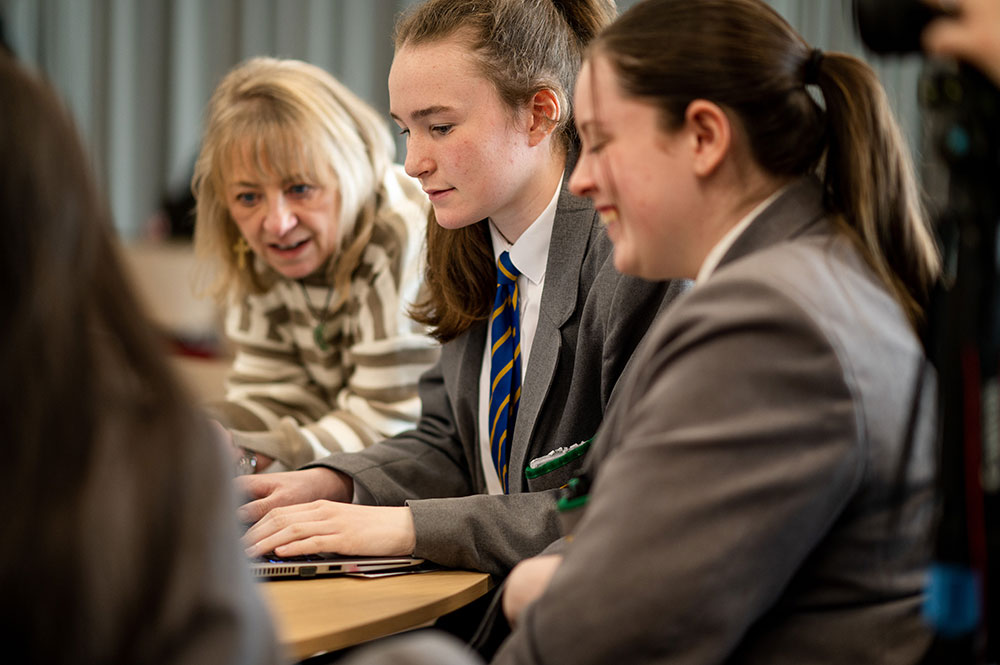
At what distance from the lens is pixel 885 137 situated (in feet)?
4.00

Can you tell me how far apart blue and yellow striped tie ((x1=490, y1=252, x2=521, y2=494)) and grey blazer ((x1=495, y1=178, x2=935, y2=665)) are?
68cm

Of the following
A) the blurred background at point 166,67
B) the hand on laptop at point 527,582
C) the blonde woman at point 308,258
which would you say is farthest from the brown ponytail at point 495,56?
the blurred background at point 166,67

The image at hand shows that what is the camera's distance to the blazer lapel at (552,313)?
169cm

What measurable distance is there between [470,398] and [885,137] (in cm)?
90

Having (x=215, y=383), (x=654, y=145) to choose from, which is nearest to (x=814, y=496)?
(x=654, y=145)

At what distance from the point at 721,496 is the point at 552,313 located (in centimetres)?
76

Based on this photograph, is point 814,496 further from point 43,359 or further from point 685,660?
point 43,359

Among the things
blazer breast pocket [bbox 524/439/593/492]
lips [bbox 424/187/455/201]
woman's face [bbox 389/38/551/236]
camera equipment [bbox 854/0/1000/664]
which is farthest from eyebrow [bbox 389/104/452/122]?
camera equipment [bbox 854/0/1000/664]

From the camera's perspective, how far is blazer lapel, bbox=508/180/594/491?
66.6 inches

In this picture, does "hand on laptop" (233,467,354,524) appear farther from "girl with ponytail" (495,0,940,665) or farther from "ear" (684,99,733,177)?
"ear" (684,99,733,177)

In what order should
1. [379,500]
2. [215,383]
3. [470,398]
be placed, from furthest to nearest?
1. [215,383]
2. [470,398]
3. [379,500]

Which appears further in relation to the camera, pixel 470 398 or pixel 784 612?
pixel 470 398

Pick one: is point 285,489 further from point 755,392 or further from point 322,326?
point 755,392

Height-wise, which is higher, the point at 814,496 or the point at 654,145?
the point at 654,145
